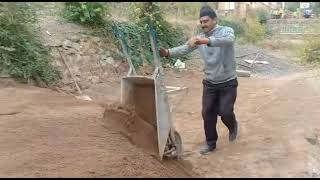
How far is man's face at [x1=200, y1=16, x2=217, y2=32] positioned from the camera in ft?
15.1

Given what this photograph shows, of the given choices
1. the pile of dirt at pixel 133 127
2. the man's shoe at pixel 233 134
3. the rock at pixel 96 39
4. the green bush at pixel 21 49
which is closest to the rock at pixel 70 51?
the green bush at pixel 21 49

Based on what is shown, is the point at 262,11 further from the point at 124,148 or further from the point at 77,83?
the point at 124,148

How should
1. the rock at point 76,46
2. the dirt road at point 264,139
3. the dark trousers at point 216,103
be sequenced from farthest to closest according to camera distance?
the rock at point 76,46
the dark trousers at point 216,103
the dirt road at point 264,139

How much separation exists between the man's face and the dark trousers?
583 millimetres

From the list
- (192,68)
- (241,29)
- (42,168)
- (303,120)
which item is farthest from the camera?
(241,29)

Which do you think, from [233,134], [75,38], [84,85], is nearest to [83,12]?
[75,38]

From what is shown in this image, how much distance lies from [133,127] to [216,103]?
36.2 inches

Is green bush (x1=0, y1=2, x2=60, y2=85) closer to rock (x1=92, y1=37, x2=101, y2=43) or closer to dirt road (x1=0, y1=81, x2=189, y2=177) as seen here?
rock (x1=92, y1=37, x2=101, y2=43)

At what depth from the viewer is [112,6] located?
13492mm

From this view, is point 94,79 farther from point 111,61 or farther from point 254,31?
point 254,31

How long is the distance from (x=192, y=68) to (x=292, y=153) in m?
9.70

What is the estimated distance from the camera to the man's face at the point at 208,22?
15.1ft

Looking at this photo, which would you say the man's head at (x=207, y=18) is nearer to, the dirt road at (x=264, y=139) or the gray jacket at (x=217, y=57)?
the gray jacket at (x=217, y=57)

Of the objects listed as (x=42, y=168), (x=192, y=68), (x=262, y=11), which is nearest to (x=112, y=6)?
(x=192, y=68)
